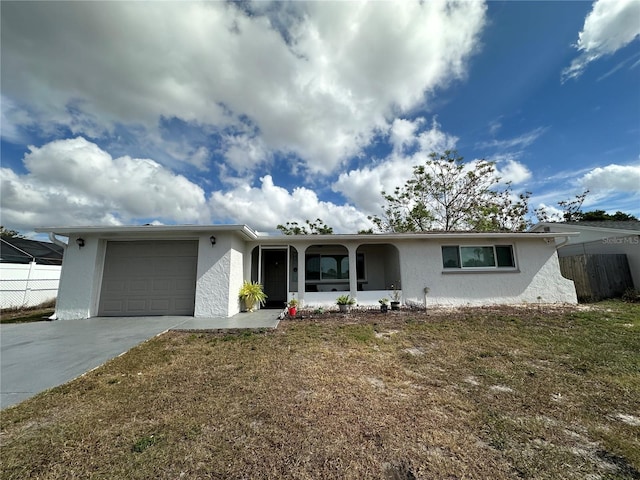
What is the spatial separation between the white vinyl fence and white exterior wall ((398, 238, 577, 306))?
1472 cm

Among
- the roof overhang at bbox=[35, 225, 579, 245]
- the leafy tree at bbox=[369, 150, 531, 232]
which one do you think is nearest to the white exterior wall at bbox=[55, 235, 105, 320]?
the roof overhang at bbox=[35, 225, 579, 245]

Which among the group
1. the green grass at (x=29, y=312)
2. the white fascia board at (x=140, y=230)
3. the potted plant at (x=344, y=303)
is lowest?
the green grass at (x=29, y=312)

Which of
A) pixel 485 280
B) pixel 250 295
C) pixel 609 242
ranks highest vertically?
pixel 609 242

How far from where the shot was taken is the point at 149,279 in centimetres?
867

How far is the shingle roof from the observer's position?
11.2 m

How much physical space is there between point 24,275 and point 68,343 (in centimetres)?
869

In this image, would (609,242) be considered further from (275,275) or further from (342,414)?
(342,414)

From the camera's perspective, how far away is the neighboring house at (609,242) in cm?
1112

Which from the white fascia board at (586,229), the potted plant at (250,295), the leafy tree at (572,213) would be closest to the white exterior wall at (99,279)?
the potted plant at (250,295)

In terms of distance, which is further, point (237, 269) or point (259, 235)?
point (259, 235)

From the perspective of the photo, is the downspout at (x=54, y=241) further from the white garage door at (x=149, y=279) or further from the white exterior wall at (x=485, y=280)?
the white exterior wall at (x=485, y=280)

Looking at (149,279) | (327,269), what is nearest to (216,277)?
(149,279)

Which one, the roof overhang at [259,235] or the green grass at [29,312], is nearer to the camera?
the roof overhang at [259,235]

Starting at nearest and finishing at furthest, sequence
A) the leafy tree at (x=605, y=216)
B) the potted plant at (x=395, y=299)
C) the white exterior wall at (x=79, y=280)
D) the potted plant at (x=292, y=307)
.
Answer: the white exterior wall at (x=79, y=280) < the potted plant at (x=292, y=307) < the potted plant at (x=395, y=299) < the leafy tree at (x=605, y=216)
